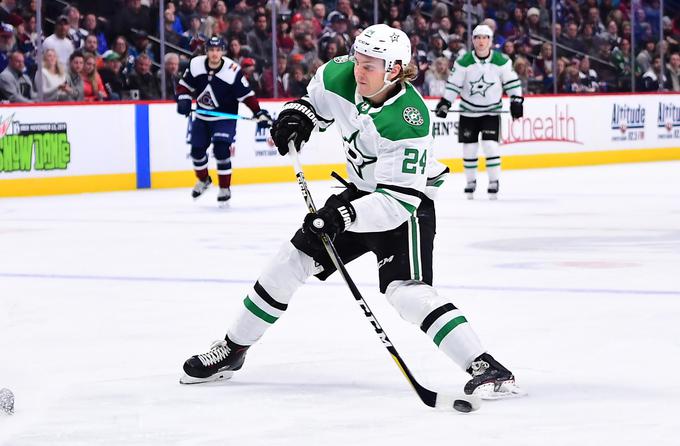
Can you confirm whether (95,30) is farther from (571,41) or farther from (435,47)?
(571,41)

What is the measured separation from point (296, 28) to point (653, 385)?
10092 mm

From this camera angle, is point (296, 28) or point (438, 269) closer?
point (438, 269)

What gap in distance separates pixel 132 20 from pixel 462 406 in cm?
891

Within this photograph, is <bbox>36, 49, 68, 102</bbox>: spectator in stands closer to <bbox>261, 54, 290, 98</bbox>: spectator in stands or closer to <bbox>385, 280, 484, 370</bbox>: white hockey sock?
<bbox>261, 54, 290, 98</bbox>: spectator in stands

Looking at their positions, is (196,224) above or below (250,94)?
below

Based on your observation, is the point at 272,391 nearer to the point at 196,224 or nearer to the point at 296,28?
the point at 196,224

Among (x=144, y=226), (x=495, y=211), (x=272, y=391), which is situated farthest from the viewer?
(x=495, y=211)

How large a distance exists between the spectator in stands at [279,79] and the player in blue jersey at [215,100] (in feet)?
8.58

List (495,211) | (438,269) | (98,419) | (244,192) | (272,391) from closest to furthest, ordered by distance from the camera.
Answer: (98,419), (272,391), (438,269), (495,211), (244,192)

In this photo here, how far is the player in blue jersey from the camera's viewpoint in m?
10.4

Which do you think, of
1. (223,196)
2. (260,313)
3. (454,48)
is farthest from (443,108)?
(260,313)

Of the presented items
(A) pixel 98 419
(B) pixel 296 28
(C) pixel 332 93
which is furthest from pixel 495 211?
(A) pixel 98 419

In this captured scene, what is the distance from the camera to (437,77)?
14.7m

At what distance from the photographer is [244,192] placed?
1199 cm
